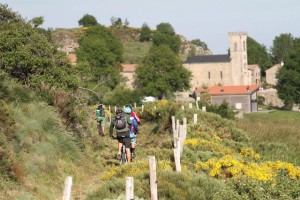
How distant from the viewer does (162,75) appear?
272ft

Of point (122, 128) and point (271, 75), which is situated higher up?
point (271, 75)

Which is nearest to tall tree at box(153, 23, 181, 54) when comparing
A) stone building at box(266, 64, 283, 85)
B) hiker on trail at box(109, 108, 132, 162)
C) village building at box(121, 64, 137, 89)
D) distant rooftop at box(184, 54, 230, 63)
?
distant rooftop at box(184, 54, 230, 63)

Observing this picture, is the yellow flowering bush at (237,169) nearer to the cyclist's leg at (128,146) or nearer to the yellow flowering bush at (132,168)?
the yellow flowering bush at (132,168)

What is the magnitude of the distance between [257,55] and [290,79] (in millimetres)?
58685

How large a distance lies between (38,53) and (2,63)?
131cm

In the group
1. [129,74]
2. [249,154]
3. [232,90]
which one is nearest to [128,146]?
[249,154]

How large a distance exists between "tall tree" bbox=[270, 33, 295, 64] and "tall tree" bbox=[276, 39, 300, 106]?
59227 millimetres

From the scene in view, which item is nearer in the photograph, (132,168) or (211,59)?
(132,168)

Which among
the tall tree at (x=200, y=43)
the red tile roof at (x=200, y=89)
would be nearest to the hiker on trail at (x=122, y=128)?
the red tile roof at (x=200, y=89)

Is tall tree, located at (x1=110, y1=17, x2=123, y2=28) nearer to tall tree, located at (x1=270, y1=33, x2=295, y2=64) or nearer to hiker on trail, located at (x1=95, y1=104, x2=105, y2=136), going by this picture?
tall tree, located at (x1=270, y1=33, x2=295, y2=64)

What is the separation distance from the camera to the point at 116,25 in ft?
540

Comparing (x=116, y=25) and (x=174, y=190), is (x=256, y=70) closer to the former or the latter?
(x=116, y=25)

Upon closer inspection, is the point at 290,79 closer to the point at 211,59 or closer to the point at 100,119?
the point at 211,59

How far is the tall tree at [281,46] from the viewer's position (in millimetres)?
141875
